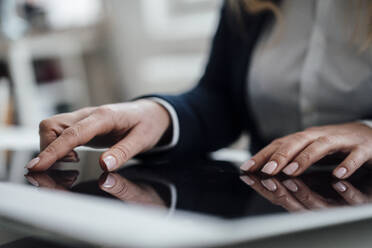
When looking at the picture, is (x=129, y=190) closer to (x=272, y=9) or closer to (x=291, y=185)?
(x=291, y=185)

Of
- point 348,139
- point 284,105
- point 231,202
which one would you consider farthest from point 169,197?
point 284,105

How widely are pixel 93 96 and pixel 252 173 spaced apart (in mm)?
1520

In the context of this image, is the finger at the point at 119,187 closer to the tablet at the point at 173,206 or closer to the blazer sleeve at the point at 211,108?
the tablet at the point at 173,206

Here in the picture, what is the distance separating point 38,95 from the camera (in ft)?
5.36

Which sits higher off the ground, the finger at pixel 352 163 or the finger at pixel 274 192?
the finger at pixel 274 192

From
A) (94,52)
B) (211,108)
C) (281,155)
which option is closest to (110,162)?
(281,155)

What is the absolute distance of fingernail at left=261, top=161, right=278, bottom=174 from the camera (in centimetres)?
31

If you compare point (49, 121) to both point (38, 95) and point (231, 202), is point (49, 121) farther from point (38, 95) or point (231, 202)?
point (38, 95)

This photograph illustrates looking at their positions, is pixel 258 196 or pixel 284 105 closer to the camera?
pixel 258 196

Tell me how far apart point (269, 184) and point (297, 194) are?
0.12 feet

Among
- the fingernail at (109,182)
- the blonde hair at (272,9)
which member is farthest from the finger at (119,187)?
the blonde hair at (272,9)

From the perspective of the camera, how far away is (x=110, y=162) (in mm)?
341

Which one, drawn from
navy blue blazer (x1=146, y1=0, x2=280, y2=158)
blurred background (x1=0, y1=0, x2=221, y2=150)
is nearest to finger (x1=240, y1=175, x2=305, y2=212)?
navy blue blazer (x1=146, y1=0, x2=280, y2=158)

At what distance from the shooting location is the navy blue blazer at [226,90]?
558mm
